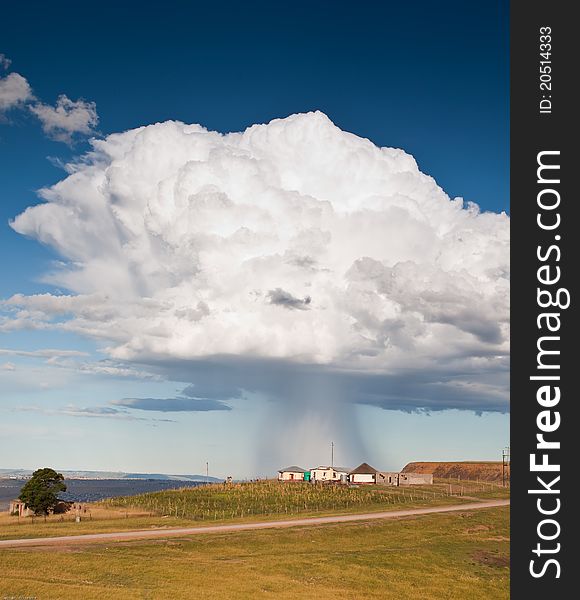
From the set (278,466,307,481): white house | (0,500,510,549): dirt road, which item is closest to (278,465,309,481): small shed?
(278,466,307,481): white house

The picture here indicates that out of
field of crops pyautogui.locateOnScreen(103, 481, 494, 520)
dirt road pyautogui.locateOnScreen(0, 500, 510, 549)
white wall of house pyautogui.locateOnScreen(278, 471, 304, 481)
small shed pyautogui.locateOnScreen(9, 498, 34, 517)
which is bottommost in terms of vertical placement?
white wall of house pyautogui.locateOnScreen(278, 471, 304, 481)

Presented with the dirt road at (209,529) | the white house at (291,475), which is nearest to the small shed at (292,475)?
the white house at (291,475)

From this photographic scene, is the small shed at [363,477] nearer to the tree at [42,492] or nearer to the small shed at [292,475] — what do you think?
the small shed at [292,475]

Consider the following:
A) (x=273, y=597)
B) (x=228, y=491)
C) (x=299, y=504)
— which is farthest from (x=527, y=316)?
(x=228, y=491)

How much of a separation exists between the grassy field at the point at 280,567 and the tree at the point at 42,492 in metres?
42.1

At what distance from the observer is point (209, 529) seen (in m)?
79.8

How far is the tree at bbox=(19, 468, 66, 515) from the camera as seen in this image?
103 meters

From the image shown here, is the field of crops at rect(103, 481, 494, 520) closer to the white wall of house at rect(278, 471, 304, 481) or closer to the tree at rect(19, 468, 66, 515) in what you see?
the tree at rect(19, 468, 66, 515)

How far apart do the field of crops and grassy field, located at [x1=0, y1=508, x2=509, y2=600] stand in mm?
27556

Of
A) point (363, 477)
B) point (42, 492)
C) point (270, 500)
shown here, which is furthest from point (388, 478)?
point (42, 492)

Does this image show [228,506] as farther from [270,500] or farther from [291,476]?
[291,476]

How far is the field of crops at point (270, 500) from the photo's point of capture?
107 metres

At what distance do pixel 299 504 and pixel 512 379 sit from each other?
102 m

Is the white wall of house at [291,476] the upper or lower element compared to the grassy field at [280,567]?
lower
